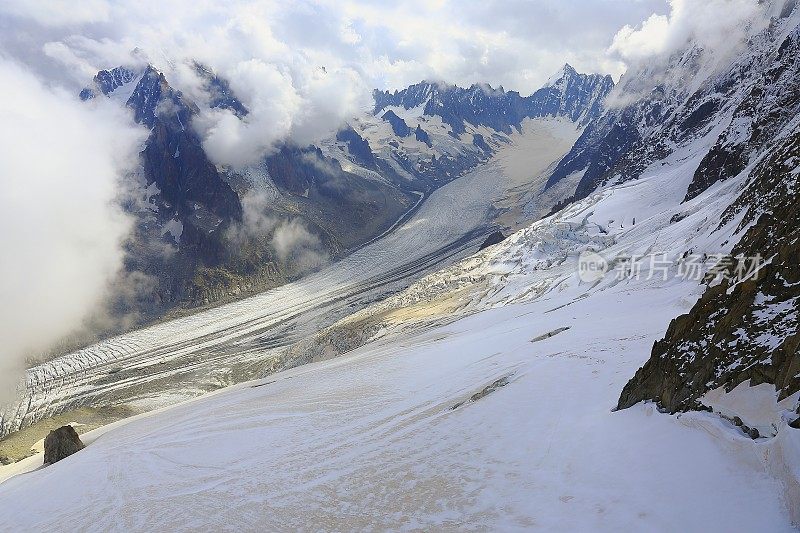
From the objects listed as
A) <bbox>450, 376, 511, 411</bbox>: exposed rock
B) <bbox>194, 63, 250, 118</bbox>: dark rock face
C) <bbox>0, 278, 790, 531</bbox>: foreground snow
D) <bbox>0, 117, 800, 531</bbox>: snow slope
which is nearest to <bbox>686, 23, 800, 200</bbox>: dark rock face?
<bbox>0, 117, 800, 531</bbox>: snow slope

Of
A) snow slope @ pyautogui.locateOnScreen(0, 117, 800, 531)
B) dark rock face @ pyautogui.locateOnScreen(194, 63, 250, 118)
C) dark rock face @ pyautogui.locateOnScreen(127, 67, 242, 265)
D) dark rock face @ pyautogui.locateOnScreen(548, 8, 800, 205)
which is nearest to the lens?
snow slope @ pyautogui.locateOnScreen(0, 117, 800, 531)

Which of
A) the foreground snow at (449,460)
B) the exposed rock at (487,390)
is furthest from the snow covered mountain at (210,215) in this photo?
the exposed rock at (487,390)

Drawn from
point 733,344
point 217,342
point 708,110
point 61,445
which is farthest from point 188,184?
point 733,344

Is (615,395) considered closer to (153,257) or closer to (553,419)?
(553,419)

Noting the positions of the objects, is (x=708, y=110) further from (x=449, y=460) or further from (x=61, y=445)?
(x=61, y=445)

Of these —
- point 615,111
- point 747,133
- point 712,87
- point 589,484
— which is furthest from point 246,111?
point 589,484

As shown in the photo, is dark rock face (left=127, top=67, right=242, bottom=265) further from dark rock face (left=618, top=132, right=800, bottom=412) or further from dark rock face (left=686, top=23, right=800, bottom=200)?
dark rock face (left=618, top=132, right=800, bottom=412)
